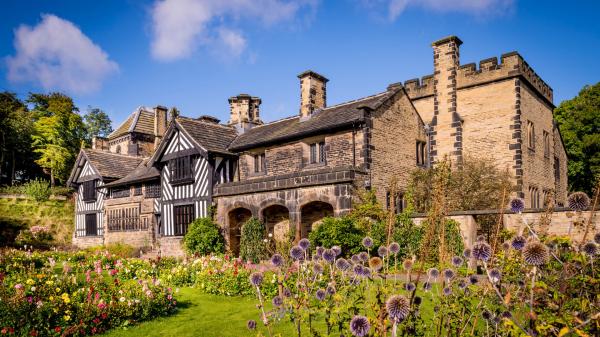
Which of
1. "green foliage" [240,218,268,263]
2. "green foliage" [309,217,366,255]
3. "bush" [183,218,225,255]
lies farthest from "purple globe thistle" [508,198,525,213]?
"bush" [183,218,225,255]

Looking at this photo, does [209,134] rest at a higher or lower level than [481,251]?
higher

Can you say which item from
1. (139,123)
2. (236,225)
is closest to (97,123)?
(139,123)

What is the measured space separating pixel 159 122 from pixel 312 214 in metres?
22.8

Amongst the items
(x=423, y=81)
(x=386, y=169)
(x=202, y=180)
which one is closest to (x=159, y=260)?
(x=202, y=180)

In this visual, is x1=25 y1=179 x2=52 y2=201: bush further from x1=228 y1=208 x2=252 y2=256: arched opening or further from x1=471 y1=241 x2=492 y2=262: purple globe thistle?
x1=471 y1=241 x2=492 y2=262: purple globe thistle

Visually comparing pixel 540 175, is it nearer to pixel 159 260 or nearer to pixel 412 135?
pixel 412 135

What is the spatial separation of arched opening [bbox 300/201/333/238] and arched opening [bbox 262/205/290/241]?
1.04 m

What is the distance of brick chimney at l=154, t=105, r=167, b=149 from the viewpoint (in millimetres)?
35375

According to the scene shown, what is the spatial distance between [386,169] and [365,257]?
13060 mm

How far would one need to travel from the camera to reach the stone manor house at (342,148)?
56.1 feet

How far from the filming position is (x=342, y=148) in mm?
17469

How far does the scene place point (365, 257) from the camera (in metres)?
5.08

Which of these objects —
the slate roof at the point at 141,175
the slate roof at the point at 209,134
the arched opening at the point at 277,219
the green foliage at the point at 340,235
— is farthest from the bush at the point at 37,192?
the green foliage at the point at 340,235

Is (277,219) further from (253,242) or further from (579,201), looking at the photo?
(579,201)
